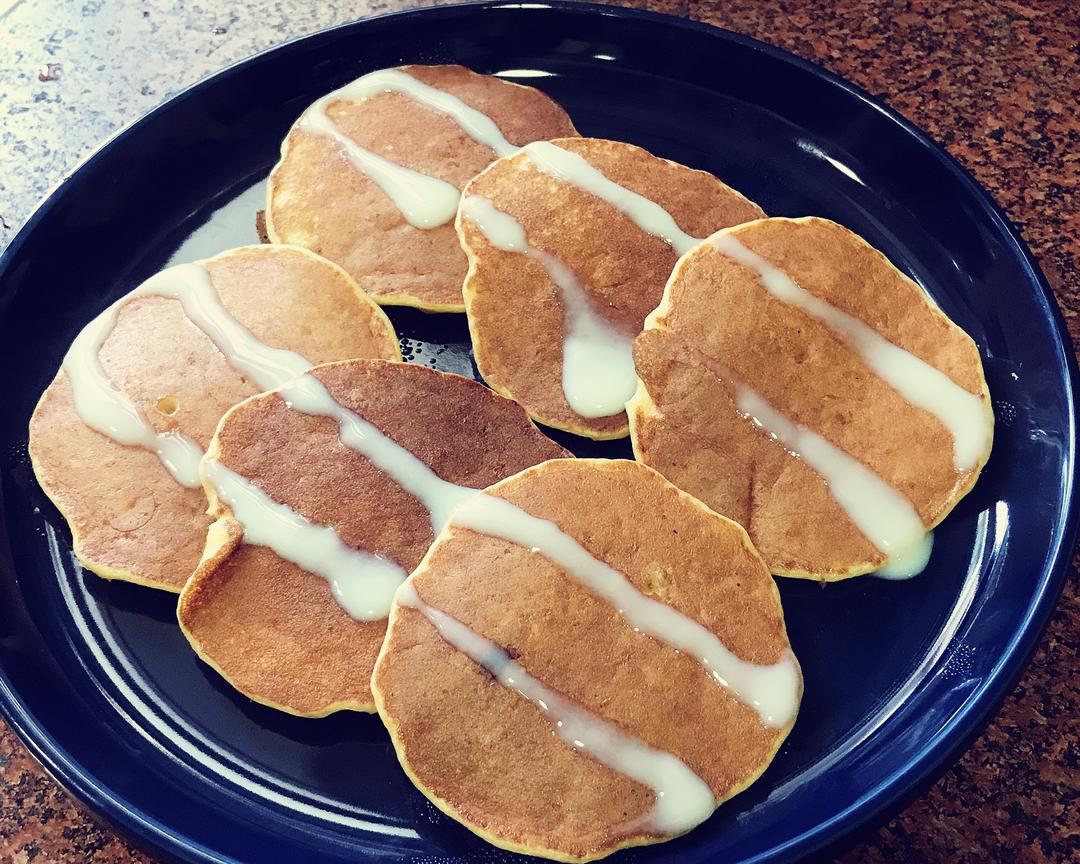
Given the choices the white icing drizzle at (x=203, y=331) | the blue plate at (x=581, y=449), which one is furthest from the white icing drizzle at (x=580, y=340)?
the white icing drizzle at (x=203, y=331)

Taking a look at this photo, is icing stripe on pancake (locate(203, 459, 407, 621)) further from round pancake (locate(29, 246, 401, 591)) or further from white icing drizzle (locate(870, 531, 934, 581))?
white icing drizzle (locate(870, 531, 934, 581))

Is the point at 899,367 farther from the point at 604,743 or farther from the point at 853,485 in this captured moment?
the point at 604,743

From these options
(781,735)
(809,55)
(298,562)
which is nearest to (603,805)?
(781,735)

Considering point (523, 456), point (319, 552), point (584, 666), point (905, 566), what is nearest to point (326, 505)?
point (319, 552)

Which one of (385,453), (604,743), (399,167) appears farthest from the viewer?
(399,167)

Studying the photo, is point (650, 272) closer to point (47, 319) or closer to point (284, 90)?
point (284, 90)

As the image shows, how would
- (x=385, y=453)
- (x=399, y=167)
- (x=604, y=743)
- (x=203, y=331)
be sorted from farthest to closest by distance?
(x=399, y=167) → (x=203, y=331) → (x=385, y=453) → (x=604, y=743)
